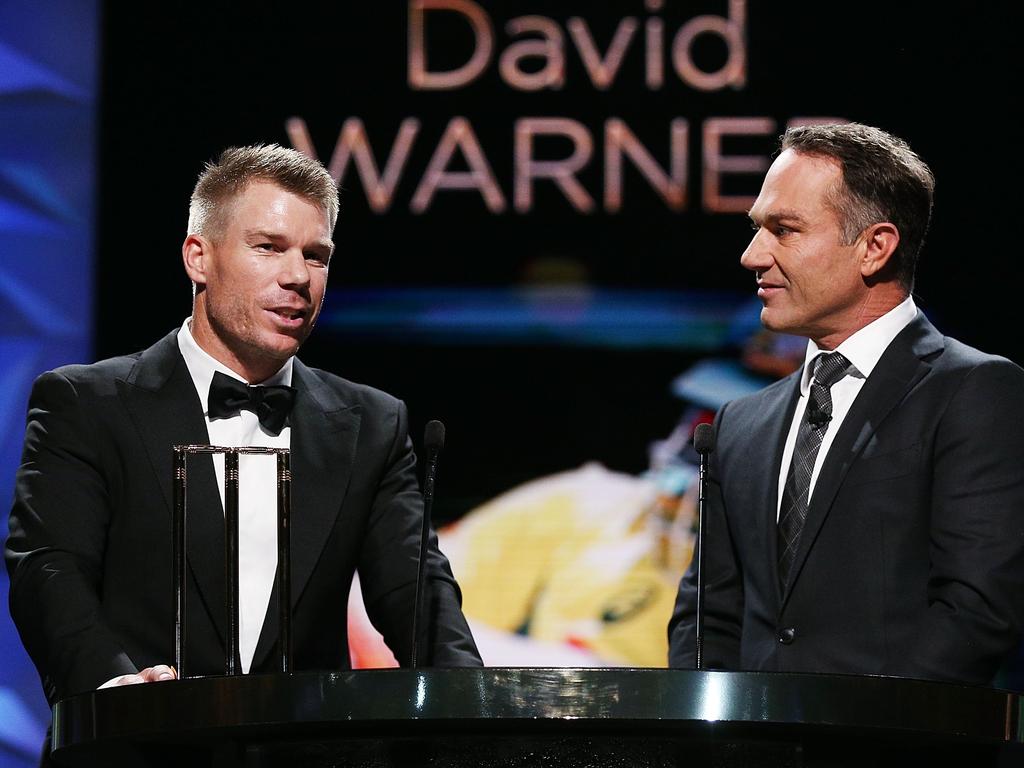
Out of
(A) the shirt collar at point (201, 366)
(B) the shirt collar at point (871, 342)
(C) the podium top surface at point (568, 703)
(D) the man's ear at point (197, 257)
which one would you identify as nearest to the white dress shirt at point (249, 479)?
(A) the shirt collar at point (201, 366)

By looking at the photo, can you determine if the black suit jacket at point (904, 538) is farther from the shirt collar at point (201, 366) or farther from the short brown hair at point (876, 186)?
the shirt collar at point (201, 366)

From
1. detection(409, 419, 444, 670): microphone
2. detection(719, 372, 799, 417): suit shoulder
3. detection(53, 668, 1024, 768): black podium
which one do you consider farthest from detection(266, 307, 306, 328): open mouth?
detection(53, 668, 1024, 768): black podium

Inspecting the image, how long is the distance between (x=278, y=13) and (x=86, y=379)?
294 centimetres

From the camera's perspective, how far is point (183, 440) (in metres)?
3.09

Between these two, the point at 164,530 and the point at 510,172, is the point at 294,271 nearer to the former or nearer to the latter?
the point at 164,530

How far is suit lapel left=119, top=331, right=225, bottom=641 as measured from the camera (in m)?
2.97

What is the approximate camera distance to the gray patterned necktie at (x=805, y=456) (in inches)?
123

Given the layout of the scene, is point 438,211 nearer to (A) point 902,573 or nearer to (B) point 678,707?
(A) point 902,573

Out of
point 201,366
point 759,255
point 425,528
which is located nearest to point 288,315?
point 201,366

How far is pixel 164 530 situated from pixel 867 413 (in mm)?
1370

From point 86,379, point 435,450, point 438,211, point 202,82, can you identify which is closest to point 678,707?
point 435,450

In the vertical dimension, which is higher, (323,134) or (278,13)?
(278,13)

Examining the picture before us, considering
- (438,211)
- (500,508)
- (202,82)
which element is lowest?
(500,508)

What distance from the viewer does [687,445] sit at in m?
5.41
